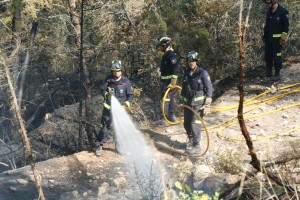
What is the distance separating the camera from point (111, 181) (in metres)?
7.36

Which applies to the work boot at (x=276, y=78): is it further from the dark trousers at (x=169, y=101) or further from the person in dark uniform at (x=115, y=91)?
the person in dark uniform at (x=115, y=91)

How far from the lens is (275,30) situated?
964 cm

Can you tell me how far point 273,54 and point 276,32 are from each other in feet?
1.82

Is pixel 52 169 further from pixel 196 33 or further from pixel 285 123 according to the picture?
pixel 196 33

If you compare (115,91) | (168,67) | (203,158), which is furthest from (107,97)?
(203,158)

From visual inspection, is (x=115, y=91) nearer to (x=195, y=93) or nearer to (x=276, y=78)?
(x=195, y=93)

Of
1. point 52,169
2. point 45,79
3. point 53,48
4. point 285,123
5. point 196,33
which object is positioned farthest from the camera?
point 45,79

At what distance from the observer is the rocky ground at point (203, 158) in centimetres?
638

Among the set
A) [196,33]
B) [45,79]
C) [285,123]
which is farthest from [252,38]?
[45,79]

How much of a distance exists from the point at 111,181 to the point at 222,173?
6.68ft

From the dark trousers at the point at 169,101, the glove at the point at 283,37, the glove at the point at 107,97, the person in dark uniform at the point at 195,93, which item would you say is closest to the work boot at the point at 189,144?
the person in dark uniform at the point at 195,93

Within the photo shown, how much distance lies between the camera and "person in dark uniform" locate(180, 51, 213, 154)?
7.45 m

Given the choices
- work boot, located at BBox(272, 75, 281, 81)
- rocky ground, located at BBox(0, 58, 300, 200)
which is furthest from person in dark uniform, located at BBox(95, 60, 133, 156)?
work boot, located at BBox(272, 75, 281, 81)

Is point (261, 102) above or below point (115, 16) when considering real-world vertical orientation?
below
